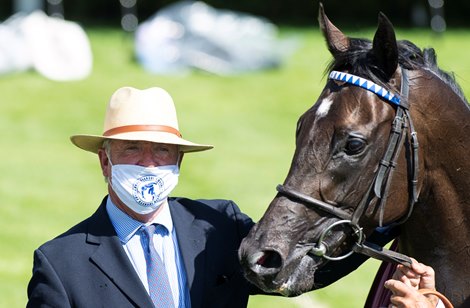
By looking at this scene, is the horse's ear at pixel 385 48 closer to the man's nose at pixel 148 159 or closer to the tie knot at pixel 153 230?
the man's nose at pixel 148 159

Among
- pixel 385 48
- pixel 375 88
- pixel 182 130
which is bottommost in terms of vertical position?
pixel 182 130

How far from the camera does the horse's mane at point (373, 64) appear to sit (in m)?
3.83

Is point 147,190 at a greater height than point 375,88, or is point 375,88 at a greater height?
point 375,88

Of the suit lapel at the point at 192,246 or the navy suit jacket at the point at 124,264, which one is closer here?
the navy suit jacket at the point at 124,264

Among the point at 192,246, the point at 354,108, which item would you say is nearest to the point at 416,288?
the point at 354,108

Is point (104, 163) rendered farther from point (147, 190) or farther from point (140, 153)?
point (147, 190)

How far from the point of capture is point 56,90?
1502 cm

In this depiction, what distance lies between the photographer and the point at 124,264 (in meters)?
4.09

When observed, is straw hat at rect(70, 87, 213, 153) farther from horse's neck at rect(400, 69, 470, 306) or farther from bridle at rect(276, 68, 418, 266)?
horse's neck at rect(400, 69, 470, 306)

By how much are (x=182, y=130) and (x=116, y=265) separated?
894 cm

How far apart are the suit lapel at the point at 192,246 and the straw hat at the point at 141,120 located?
0.30 metres

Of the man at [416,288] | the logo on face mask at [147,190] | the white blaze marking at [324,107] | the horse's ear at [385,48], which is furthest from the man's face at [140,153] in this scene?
the man at [416,288]

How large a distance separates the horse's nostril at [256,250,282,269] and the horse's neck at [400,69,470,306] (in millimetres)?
646

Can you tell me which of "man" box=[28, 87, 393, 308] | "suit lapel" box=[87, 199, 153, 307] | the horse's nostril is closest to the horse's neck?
"man" box=[28, 87, 393, 308]
